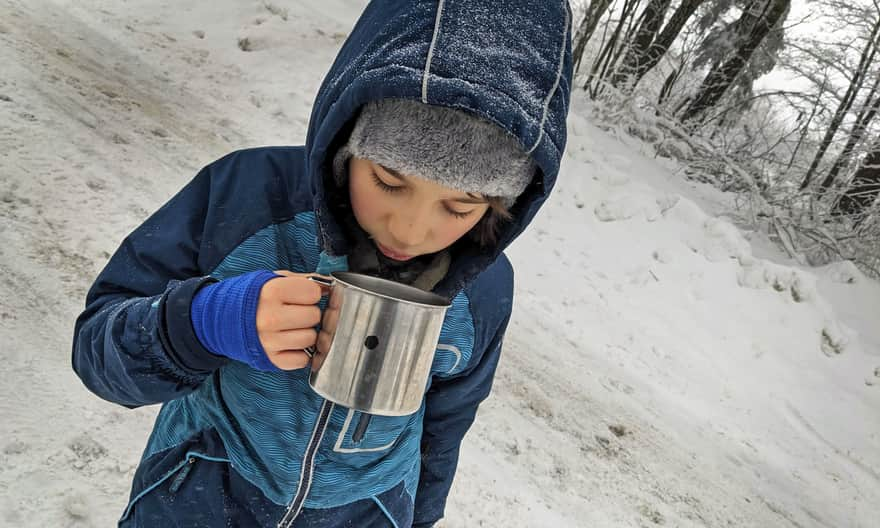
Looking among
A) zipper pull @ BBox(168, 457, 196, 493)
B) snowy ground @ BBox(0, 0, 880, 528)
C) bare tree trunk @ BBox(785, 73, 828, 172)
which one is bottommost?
snowy ground @ BBox(0, 0, 880, 528)

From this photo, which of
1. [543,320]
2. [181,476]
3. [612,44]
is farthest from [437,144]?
[612,44]

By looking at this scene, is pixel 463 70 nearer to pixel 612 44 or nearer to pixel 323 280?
pixel 323 280

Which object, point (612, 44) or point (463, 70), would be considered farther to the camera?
point (612, 44)

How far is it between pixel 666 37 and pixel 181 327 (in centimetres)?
1056

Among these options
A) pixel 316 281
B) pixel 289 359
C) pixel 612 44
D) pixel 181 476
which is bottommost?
pixel 181 476

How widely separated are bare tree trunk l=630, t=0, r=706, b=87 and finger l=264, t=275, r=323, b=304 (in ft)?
30.4

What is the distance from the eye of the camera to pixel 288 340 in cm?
96

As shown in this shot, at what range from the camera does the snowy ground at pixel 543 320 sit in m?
2.42

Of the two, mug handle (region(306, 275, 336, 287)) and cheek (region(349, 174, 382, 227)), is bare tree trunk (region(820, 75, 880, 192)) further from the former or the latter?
mug handle (region(306, 275, 336, 287))

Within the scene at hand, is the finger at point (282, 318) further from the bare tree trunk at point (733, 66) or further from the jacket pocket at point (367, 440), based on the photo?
the bare tree trunk at point (733, 66)

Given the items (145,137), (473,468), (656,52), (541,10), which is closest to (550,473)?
(473,468)

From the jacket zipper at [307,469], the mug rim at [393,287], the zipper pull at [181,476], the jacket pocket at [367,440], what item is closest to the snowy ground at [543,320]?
the zipper pull at [181,476]

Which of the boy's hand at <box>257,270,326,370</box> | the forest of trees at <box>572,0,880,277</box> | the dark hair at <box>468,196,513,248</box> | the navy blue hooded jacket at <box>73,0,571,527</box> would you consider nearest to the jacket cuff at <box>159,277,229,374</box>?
the navy blue hooded jacket at <box>73,0,571,527</box>

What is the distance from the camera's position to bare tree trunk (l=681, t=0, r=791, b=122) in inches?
351
